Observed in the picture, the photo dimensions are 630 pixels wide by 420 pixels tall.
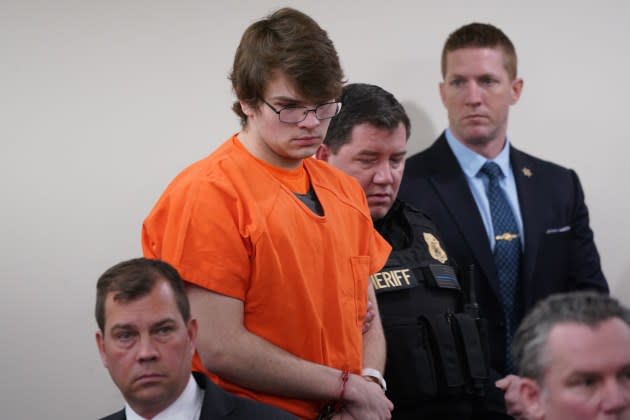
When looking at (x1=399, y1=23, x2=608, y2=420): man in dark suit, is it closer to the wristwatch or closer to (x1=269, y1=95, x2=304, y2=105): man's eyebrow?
the wristwatch

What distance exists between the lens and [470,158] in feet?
13.1

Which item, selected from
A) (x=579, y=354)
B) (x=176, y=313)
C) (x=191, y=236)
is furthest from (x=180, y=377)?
(x=579, y=354)

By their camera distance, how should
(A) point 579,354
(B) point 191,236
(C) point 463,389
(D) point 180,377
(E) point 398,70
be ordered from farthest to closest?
(E) point 398,70, (C) point 463,389, (B) point 191,236, (D) point 180,377, (A) point 579,354

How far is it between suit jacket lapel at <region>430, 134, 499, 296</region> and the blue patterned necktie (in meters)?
0.06

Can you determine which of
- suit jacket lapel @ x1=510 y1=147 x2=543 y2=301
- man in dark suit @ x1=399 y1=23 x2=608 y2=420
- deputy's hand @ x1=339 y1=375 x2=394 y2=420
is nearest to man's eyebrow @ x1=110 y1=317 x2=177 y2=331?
deputy's hand @ x1=339 y1=375 x2=394 y2=420

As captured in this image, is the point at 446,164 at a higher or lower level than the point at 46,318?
higher

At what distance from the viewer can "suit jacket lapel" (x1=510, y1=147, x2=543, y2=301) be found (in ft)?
12.7

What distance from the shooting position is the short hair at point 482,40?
4.09 metres

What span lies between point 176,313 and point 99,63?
1539mm

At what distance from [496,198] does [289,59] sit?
53.2 inches

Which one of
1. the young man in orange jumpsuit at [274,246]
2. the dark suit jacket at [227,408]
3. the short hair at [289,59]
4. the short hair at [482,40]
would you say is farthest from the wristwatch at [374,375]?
the short hair at [482,40]

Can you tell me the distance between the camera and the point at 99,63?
3910mm

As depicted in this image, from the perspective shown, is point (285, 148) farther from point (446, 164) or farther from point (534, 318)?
point (446, 164)

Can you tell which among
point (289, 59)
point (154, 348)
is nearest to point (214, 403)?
point (154, 348)
